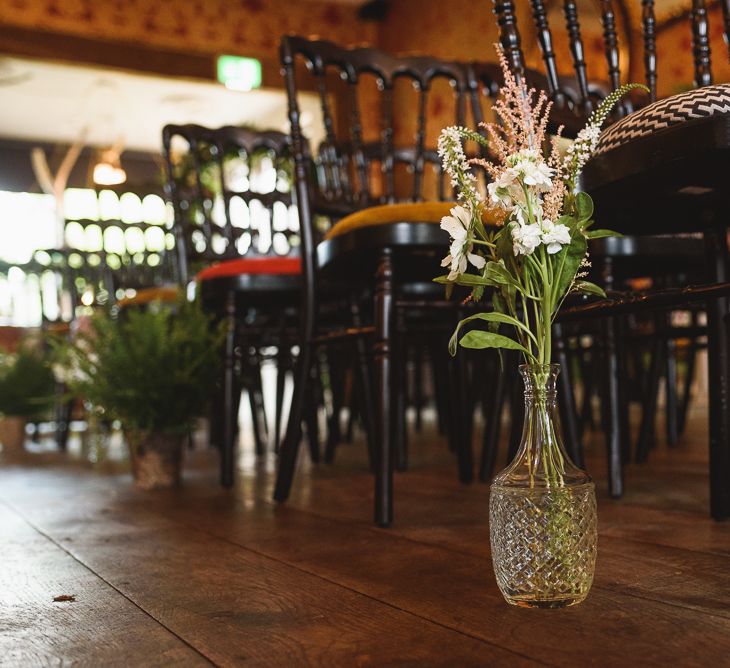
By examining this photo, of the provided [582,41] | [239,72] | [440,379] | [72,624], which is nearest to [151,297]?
[440,379]

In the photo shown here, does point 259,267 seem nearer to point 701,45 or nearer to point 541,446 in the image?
point 701,45

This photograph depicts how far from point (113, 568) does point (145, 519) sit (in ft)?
1.49

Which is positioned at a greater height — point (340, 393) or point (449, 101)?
point (449, 101)

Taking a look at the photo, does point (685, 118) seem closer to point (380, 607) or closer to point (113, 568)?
point (380, 607)

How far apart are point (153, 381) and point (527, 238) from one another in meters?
1.41

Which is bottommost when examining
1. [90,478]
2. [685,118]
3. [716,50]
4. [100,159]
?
[90,478]

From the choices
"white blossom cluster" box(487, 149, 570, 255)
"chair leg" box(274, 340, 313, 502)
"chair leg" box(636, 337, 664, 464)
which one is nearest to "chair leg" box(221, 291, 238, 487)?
"chair leg" box(274, 340, 313, 502)

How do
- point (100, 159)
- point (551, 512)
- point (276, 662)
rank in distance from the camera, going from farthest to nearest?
point (100, 159)
point (551, 512)
point (276, 662)

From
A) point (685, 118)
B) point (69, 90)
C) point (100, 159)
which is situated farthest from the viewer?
point (100, 159)

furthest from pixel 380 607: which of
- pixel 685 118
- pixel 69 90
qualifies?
pixel 69 90

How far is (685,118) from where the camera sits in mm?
984

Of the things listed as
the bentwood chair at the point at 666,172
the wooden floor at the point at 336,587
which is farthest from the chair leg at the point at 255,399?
the bentwood chair at the point at 666,172

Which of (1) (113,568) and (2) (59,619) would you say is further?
(1) (113,568)

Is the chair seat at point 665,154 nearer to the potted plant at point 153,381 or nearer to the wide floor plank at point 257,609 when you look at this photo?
the wide floor plank at point 257,609
